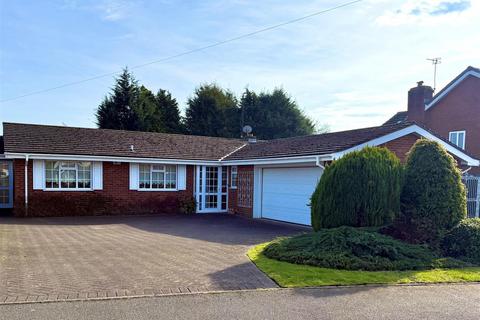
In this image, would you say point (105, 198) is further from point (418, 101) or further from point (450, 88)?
point (450, 88)

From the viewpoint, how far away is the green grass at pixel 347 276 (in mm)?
6652

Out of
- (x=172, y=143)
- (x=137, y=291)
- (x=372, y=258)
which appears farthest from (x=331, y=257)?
(x=172, y=143)

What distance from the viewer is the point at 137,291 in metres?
5.94

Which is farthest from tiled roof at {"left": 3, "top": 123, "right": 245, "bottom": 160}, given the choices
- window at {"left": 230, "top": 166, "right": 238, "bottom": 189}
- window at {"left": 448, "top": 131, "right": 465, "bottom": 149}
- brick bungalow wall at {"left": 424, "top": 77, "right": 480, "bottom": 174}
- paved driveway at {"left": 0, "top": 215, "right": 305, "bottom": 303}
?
window at {"left": 448, "top": 131, "right": 465, "bottom": 149}

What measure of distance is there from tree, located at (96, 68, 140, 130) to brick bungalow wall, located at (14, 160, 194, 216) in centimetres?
1836

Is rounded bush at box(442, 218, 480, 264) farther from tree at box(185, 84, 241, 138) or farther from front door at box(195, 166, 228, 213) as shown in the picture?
tree at box(185, 84, 241, 138)

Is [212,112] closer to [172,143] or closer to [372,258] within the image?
[172,143]

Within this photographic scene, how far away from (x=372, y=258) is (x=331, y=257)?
2.71 feet

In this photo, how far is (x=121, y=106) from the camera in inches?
1411

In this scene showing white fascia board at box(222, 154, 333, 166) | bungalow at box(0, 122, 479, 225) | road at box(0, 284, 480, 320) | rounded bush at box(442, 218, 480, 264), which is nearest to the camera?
road at box(0, 284, 480, 320)

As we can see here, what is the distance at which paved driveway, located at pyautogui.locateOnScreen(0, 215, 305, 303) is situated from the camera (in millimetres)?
6116

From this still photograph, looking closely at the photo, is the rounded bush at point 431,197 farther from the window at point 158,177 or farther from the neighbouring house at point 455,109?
the neighbouring house at point 455,109

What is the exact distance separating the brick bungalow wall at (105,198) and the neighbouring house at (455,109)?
13662mm

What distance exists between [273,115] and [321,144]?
2518 cm
